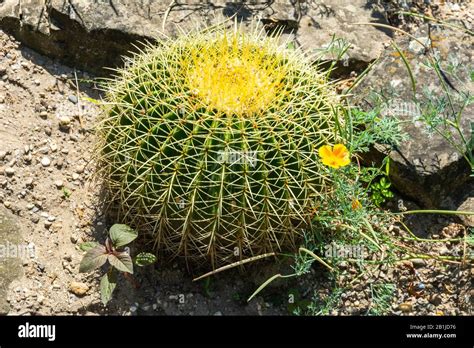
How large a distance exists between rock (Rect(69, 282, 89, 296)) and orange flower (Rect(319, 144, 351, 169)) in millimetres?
1463

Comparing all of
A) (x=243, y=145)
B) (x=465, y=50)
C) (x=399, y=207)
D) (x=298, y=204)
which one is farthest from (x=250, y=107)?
(x=465, y=50)

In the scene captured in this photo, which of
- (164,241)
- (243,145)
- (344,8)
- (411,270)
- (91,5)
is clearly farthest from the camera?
(344,8)

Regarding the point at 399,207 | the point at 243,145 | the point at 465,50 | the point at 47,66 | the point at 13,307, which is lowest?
the point at 13,307

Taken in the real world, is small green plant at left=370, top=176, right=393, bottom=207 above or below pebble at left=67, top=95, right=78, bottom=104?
above

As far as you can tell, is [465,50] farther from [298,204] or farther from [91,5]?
[91,5]

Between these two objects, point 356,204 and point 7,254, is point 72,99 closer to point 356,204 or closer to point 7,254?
point 7,254

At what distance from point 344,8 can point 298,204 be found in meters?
2.19

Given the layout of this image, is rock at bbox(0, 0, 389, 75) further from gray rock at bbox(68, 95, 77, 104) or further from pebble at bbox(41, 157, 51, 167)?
pebble at bbox(41, 157, 51, 167)

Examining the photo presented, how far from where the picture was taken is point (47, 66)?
5.24m

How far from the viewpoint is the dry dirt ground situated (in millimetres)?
4262

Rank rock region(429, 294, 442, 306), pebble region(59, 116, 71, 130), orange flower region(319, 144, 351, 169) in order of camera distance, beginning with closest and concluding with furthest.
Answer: orange flower region(319, 144, 351, 169) < rock region(429, 294, 442, 306) < pebble region(59, 116, 71, 130)

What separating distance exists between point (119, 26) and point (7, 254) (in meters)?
1.70

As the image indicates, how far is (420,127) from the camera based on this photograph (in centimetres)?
482

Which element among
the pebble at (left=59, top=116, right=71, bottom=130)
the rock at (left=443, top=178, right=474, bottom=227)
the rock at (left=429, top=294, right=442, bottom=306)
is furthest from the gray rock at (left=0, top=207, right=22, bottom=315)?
the rock at (left=443, top=178, right=474, bottom=227)
